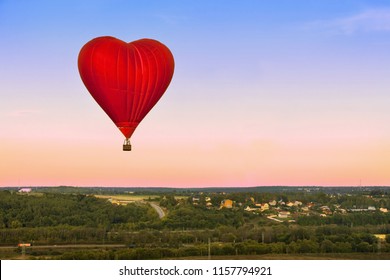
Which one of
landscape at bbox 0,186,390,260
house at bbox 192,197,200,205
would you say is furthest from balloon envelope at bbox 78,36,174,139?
house at bbox 192,197,200,205

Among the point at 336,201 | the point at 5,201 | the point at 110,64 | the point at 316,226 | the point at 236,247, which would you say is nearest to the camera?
the point at 110,64

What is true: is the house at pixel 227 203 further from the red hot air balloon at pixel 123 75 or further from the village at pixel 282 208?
the red hot air balloon at pixel 123 75

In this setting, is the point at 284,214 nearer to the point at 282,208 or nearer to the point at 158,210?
the point at 282,208

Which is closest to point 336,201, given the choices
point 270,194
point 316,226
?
point 270,194

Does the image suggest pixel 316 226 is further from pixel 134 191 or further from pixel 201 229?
pixel 134 191

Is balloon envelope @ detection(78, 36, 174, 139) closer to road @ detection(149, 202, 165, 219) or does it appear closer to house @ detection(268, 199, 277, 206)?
road @ detection(149, 202, 165, 219)

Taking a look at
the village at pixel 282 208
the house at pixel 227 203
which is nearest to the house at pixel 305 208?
the village at pixel 282 208
